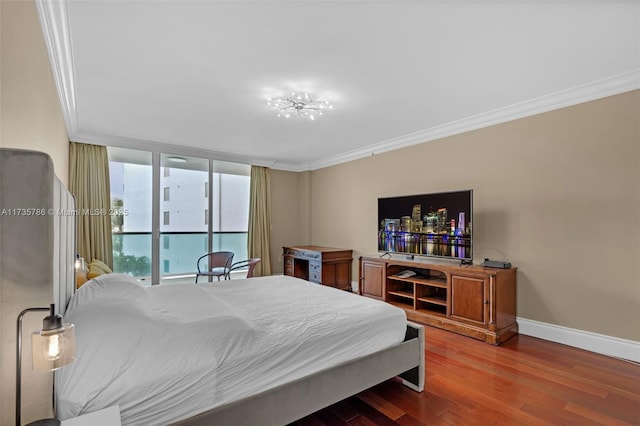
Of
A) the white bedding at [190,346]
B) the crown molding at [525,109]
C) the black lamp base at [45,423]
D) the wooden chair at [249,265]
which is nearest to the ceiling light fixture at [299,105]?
the crown molding at [525,109]

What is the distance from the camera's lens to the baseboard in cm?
284

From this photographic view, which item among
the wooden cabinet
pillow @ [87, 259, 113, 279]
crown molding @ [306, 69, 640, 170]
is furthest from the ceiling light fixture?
pillow @ [87, 259, 113, 279]

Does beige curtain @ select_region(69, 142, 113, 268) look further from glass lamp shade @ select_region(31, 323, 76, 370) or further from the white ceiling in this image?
glass lamp shade @ select_region(31, 323, 76, 370)

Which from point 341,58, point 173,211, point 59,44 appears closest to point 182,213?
point 173,211

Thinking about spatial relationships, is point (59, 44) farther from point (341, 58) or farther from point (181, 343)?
point (181, 343)

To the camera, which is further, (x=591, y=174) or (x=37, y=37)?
(x=591, y=174)

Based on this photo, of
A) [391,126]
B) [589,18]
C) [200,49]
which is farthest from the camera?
[391,126]

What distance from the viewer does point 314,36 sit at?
87.1 inches

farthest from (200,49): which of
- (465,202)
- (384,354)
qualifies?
(465,202)

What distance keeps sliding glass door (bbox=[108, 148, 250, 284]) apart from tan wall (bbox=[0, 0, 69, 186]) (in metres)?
2.87

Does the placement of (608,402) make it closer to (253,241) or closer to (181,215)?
(253,241)

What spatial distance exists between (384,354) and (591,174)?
8.97 ft

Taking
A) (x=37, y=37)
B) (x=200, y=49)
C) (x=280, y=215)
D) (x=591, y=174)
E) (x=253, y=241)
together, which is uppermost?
(x=200, y=49)

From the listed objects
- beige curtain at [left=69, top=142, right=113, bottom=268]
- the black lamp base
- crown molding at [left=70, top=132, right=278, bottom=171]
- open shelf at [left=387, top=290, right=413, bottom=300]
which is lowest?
open shelf at [left=387, top=290, right=413, bottom=300]
